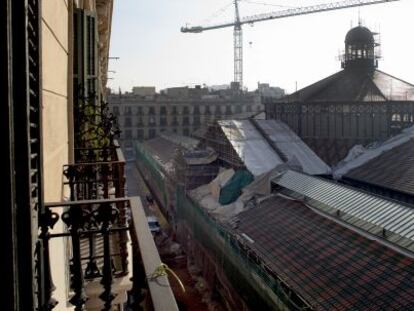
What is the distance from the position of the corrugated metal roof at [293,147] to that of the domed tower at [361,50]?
8983mm

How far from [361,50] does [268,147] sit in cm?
1391

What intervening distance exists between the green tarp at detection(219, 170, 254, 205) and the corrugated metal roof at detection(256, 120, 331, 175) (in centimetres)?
385

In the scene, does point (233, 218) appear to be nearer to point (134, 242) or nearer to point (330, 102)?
point (330, 102)

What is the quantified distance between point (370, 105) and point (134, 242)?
32650 millimetres

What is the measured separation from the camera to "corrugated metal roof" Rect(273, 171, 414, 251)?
604 inches

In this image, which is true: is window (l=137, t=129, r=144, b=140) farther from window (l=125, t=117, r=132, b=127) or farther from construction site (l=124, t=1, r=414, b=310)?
construction site (l=124, t=1, r=414, b=310)

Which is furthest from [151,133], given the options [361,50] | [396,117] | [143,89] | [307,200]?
[307,200]

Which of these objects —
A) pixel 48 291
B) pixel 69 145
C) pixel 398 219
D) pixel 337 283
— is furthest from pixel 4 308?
pixel 398 219

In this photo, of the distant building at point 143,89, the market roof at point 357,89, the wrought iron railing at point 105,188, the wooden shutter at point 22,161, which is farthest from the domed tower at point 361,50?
the distant building at point 143,89

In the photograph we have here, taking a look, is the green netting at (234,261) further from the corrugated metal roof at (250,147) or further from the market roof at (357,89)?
the market roof at (357,89)

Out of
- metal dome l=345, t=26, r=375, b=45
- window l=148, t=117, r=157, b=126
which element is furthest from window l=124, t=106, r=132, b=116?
metal dome l=345, t=26, r=375, b=45

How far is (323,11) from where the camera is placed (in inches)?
3981

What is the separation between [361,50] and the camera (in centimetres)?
4012

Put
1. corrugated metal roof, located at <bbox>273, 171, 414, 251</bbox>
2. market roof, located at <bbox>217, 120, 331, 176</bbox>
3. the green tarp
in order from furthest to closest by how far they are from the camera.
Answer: market roof, located at <bbox>217, 120, 331, 176</bbox> → the green tarp → corrugated metal roof, located at <bbox>273, 171, 414, 251</bbox>
